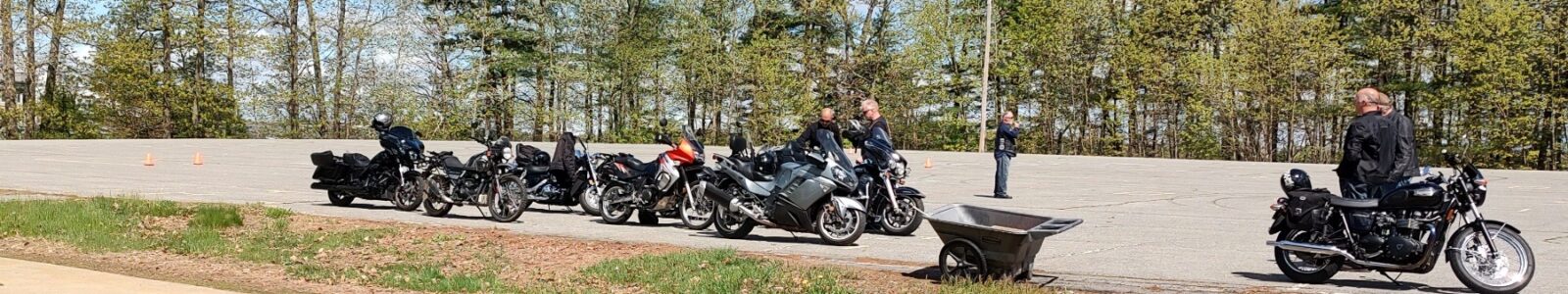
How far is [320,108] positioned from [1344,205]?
5240cm

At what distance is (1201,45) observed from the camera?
173ft

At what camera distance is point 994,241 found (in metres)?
8.13

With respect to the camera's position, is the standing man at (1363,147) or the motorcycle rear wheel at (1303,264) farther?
the standing man at (1363,147)

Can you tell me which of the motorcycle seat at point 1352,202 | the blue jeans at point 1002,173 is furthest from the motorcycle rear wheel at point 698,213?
the blue jeans at point 1002,173

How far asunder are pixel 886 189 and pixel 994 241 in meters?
3.84

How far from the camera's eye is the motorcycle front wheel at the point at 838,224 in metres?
11.1

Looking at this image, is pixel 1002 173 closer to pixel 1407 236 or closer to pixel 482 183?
pixel 482 183

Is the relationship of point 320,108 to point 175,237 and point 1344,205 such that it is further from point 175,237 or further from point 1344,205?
point 1344,205

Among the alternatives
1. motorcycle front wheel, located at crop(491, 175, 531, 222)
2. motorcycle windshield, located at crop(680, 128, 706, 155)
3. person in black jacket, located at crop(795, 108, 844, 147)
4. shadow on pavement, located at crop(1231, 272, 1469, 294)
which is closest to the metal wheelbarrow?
shadow on pavement, located at crop(1231, 272, 1469, 294)

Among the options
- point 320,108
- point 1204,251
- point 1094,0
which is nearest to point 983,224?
point 1204,251

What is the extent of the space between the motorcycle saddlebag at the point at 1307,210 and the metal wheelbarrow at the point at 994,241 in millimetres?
1470

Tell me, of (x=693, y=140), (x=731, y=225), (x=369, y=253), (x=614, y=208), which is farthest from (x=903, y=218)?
(x=369, y=253)

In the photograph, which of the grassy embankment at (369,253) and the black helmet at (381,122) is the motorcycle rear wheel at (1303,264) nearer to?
the grassy embankment at (369,253)

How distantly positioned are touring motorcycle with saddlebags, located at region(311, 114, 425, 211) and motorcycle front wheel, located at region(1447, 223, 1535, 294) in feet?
35.8
